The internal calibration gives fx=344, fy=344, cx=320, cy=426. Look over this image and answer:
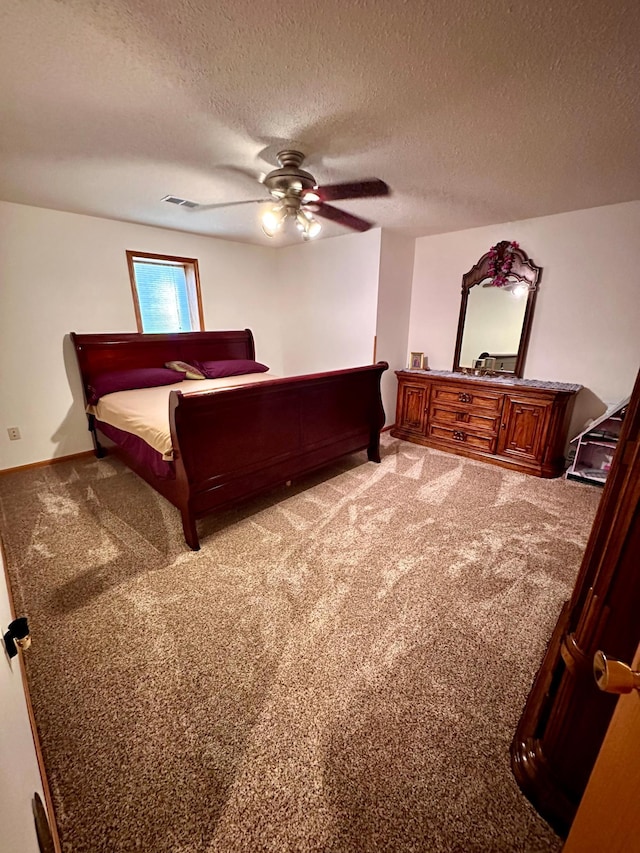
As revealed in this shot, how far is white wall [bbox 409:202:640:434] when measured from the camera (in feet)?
9.29

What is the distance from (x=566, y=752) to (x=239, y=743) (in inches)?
40.0

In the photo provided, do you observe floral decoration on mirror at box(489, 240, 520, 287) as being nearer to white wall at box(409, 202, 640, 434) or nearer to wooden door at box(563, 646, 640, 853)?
white wall at box(409, 202, 640, 434)

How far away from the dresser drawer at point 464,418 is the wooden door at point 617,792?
3120mm

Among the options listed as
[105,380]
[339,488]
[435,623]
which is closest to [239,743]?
[435,623]

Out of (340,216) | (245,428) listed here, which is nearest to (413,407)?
(340,216)

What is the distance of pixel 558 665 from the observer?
3.44 feet

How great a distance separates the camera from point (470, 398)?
3520 millimetres

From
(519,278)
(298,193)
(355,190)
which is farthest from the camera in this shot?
(519,278)

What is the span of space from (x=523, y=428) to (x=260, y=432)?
245 cm

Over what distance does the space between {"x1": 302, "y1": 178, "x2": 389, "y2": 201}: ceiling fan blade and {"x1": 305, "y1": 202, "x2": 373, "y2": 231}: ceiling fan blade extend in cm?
8

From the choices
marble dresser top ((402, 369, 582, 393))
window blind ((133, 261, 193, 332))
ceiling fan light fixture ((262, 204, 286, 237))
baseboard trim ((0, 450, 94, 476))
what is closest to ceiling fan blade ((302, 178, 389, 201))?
ceiling fan light fixture ((262, 204, 286, 237))

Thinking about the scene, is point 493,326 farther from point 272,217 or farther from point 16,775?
point 16,775

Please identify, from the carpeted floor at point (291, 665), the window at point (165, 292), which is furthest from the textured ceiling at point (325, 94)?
the carpeted floor at point (291, 665)

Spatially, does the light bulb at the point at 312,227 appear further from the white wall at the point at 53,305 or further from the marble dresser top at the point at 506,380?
the white wall at the point at 53,305
